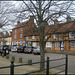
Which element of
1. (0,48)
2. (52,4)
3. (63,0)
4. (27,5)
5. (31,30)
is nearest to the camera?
(63,0)

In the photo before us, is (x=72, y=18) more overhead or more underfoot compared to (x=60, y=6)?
more underfoot

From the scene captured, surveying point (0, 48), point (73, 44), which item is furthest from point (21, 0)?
point (73, 44)

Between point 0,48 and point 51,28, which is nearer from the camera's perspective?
point 51,28

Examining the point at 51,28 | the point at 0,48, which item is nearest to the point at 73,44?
the point at 0,48

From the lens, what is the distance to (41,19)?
7.48 meters

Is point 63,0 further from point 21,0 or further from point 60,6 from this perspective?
point 21,0

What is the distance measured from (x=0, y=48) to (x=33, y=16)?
1646cm

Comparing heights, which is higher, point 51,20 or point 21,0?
point 21,0

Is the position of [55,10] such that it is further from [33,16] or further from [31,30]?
[31,30]

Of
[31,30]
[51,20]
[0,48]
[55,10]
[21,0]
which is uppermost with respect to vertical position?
[21,0]

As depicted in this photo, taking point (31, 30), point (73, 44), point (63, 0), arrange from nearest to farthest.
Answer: point (63, 0) → point (31, 30) → point (73, 44)

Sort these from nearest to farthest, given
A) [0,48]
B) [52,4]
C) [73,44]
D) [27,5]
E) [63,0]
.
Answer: [63,0], [52,4], [27,5], [0,48], [73,44]

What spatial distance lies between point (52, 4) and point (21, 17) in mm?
2276

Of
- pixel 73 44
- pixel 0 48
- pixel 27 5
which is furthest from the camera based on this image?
pixel 73 44
